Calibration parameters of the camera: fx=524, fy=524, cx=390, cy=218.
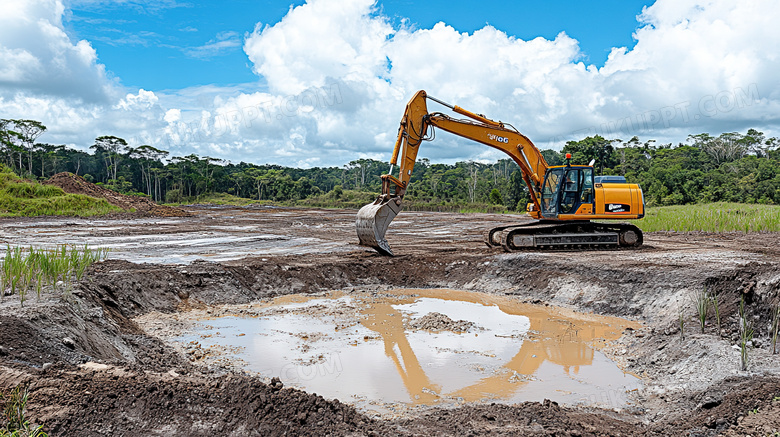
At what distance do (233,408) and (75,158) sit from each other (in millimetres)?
79152

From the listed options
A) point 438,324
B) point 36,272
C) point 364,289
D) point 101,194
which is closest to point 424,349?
point 438,324

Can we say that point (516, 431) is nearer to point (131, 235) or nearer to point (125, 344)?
point (125, 344)

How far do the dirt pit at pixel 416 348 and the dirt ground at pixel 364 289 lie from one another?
394 millimetres

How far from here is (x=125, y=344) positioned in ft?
20.5

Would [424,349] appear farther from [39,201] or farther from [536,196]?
[39,201]

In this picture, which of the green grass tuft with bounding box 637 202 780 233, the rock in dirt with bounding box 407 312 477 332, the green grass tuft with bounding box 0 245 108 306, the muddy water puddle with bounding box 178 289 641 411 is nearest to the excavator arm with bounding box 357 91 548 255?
the muddy water puddle with bounding box 178 289 641 411

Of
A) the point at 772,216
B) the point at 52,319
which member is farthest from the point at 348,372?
the point at 772,216

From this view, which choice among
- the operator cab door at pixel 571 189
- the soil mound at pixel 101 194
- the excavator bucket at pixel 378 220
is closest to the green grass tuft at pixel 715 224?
the operator cab door at pixel 571 189

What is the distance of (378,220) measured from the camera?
12.7 metres

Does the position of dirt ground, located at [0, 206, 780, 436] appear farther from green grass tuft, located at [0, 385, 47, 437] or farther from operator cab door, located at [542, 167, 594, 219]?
operator cab door, located at [542, 167, 594, 219]

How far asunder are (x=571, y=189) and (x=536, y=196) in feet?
3.31

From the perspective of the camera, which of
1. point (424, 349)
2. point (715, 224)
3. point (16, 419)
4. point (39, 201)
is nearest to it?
point (16, 419)

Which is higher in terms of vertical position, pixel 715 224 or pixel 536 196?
pixel 536 196

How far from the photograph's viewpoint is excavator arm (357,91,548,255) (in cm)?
1276
